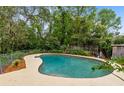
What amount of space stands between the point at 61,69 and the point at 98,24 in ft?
4.72

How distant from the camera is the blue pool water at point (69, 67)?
217 inches

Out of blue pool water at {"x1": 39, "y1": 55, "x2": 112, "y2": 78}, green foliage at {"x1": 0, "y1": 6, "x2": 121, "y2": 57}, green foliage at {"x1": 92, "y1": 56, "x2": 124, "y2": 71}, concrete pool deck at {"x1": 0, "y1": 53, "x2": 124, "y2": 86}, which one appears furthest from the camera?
green foliage at {"x1": 0, "y1": 6, "x2": 121, "y2": 57}

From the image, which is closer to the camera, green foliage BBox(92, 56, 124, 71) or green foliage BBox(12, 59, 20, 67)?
green foliage BBox(92, 56, 124, 71)

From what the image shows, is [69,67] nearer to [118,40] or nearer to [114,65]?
[118,40]

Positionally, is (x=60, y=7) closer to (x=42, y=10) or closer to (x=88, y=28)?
(x=42, y=10)

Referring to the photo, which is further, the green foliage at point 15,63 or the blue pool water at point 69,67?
the green foliage at point 15,63

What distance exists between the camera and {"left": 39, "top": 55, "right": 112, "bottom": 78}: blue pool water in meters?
5.52

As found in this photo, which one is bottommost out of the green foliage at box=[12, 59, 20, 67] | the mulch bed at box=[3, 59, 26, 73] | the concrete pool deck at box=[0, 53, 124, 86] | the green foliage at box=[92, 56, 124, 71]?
the concrete pool deck at box=[0, 53, 124, 86]

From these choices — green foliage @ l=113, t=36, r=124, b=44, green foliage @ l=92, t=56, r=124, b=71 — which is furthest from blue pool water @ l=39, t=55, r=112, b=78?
green foliage @ l=92, t=56, r=124, b=71

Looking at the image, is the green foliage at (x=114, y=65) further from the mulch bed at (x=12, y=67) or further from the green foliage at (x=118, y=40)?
the mulch bed at (x=12, y=67)

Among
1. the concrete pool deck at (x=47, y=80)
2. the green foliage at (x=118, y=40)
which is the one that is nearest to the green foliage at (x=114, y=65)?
the concrete pool deck at (x=47, y=80)

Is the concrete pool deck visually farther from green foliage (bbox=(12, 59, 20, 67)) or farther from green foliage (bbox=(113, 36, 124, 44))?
green foliage (bbox=(113, 36, 124, 44))

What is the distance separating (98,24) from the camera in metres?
5.77
